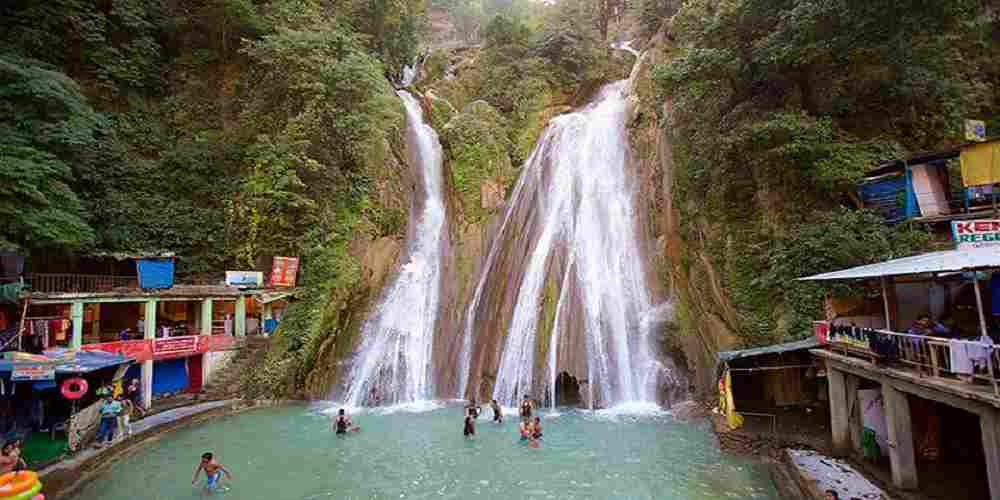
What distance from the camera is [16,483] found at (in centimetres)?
904

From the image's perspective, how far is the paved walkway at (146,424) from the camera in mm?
13141

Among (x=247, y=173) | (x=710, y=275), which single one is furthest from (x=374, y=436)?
(x=247, y=173)

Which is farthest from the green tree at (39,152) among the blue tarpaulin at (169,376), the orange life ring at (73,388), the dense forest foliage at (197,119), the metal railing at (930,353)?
the metal railing at (930,353)

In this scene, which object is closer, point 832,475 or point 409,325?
point 832,475

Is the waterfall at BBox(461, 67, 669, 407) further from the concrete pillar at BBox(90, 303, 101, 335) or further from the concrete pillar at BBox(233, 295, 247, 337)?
the concrete pillar at BBox(90, 303, 101, 335)

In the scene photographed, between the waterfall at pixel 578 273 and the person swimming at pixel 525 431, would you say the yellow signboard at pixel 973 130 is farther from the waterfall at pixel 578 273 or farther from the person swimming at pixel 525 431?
the person swimming at pixel 525 431

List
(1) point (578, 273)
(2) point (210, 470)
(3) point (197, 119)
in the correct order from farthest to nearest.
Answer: (3) point (197, 119)
(1) point (578, 273)
(2) point (210, 470)

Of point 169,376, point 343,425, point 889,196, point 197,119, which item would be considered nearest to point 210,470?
point 343,425

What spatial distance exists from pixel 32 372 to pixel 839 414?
837 inches

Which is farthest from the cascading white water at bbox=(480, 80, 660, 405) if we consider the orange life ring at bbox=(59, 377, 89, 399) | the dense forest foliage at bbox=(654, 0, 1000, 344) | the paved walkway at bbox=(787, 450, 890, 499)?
the orange life ring at bbox=(59, 377, 89, 399)

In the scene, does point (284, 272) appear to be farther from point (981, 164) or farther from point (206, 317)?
point (981, 164)

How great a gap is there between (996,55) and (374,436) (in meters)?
28.5

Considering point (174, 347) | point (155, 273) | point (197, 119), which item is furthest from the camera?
point (197, 119)

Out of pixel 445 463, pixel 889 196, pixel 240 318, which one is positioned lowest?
pixel 445 463
